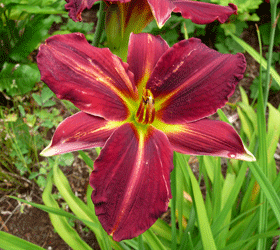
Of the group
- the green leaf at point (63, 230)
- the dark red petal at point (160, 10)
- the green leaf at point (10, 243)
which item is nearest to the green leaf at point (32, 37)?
the green leaf at point (63, 230)

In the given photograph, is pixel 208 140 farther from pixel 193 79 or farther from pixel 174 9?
pixel 174 9

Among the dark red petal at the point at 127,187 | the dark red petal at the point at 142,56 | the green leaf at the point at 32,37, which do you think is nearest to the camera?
the dark red petal at the point at 127,187

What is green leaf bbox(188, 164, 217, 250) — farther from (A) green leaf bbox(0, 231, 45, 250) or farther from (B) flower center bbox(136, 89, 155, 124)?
(A) green leaf bbox(0, 231, 45, 250)

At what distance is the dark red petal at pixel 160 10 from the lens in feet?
1.65

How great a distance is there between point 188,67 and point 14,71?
152 centimetres

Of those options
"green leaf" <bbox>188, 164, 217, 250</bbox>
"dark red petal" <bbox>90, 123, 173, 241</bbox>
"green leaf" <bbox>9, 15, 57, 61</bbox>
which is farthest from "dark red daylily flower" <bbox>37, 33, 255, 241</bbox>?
"green leaf" <bbox>9, 15, 57, 61</bbox>

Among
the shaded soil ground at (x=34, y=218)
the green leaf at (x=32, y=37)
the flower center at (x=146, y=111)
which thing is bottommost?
the shaded soil ground at (x=34, y=218)

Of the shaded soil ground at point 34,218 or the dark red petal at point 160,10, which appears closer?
the dark red petal at point 160,10

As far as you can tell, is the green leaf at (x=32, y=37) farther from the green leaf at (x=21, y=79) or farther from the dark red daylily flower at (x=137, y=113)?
the dark red daylily flower at (x=137, y=113)

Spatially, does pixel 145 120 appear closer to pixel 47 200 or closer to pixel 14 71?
pixel 47 200

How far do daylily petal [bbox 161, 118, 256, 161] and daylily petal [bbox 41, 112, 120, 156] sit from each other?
0.15m

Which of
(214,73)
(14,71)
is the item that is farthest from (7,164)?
(214,73)

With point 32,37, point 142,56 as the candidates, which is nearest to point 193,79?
point 142,56

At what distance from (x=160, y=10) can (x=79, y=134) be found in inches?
11.0
